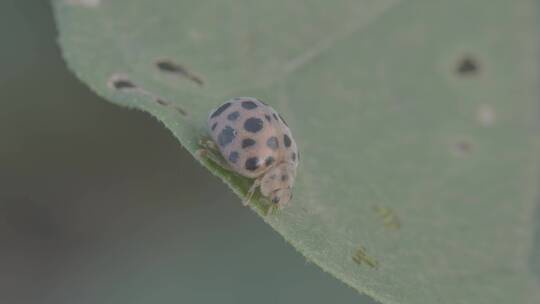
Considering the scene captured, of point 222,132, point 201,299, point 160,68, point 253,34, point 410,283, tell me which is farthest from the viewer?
point 201,299

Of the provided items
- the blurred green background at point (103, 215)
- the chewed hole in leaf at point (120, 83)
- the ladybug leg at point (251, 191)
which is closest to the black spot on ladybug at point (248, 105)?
the ladybug leg at point (251, 191)

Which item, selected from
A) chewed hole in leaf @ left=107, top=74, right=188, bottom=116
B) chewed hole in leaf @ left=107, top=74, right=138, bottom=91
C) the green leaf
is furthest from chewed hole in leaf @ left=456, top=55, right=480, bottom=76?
chewed hole in leaf @ left=107, top=74, right=138, bottom=91

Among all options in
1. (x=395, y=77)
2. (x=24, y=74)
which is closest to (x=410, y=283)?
(x=395, y=77)

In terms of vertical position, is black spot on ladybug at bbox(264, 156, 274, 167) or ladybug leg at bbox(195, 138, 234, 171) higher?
black spot on ladybug at bbox(264, 156, 274, 167)

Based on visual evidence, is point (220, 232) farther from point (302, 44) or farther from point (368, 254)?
point (368, 254)

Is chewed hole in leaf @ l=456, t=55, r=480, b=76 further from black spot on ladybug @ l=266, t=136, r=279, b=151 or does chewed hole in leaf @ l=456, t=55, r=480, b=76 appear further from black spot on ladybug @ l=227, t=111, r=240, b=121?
black spot on ladybug @ l=227, t=111, r=240, b=121

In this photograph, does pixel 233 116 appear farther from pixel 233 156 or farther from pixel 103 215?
pixel 103 215
